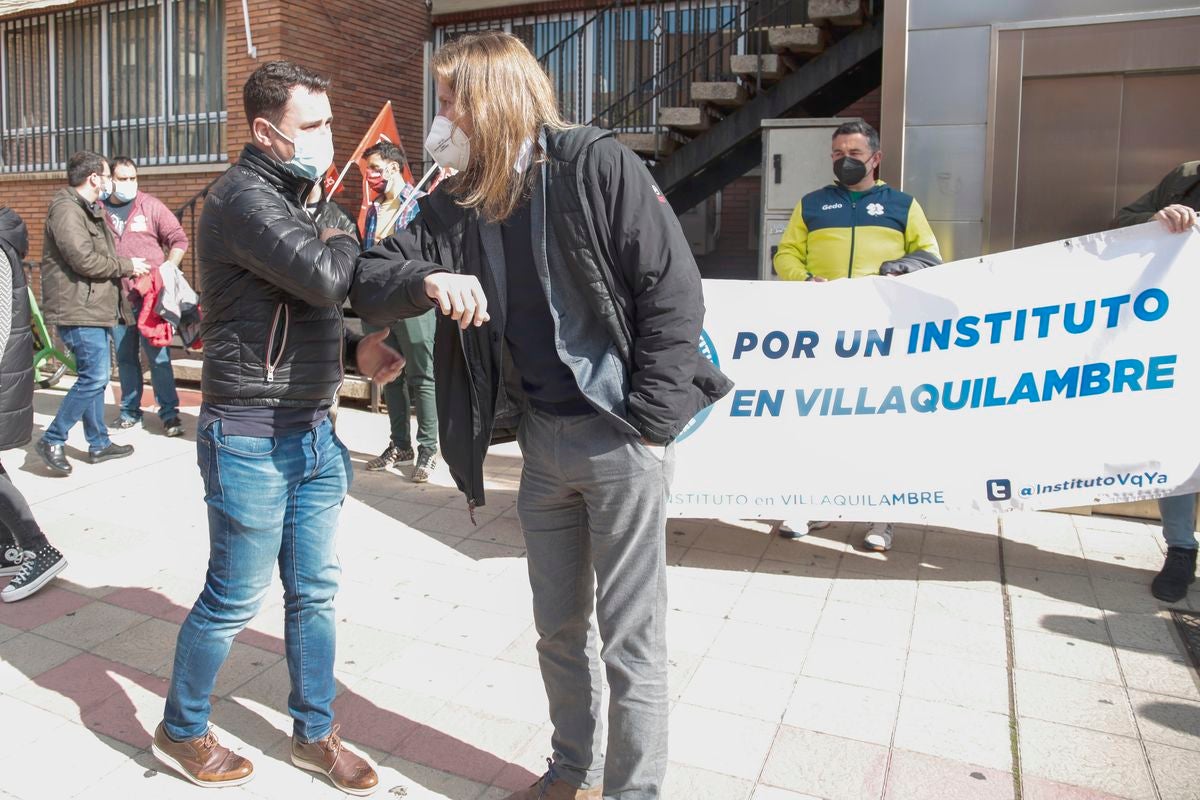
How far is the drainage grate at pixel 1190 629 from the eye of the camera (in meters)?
3.72

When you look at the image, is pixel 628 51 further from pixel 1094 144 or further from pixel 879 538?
pixel 879 538

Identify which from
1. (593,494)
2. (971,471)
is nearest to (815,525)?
(971,471)

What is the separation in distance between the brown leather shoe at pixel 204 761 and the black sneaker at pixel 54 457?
3.94 metres

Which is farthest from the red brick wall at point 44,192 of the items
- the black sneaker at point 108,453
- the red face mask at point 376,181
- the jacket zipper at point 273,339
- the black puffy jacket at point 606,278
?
the black puffy jacket at point 606,278

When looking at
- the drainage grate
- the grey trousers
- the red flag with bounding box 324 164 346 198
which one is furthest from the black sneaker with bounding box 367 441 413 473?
the drainage grate

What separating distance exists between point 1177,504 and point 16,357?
5.10 m

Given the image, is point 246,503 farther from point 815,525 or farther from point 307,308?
point 815,525

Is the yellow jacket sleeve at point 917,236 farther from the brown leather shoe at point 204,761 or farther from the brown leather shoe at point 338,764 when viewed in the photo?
the brown leather shoe at point 204,761

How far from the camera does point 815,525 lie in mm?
5137

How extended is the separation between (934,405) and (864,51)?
504 centimetres

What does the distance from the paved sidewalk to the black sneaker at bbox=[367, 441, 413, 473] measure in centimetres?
112

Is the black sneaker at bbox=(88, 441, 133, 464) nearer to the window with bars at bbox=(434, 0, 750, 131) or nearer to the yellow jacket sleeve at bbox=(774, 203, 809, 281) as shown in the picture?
the yellow jacket sleeve at bbox=(774, 203, 809, 281)

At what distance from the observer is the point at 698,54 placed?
428 inches

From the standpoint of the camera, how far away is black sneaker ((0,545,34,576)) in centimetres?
441
